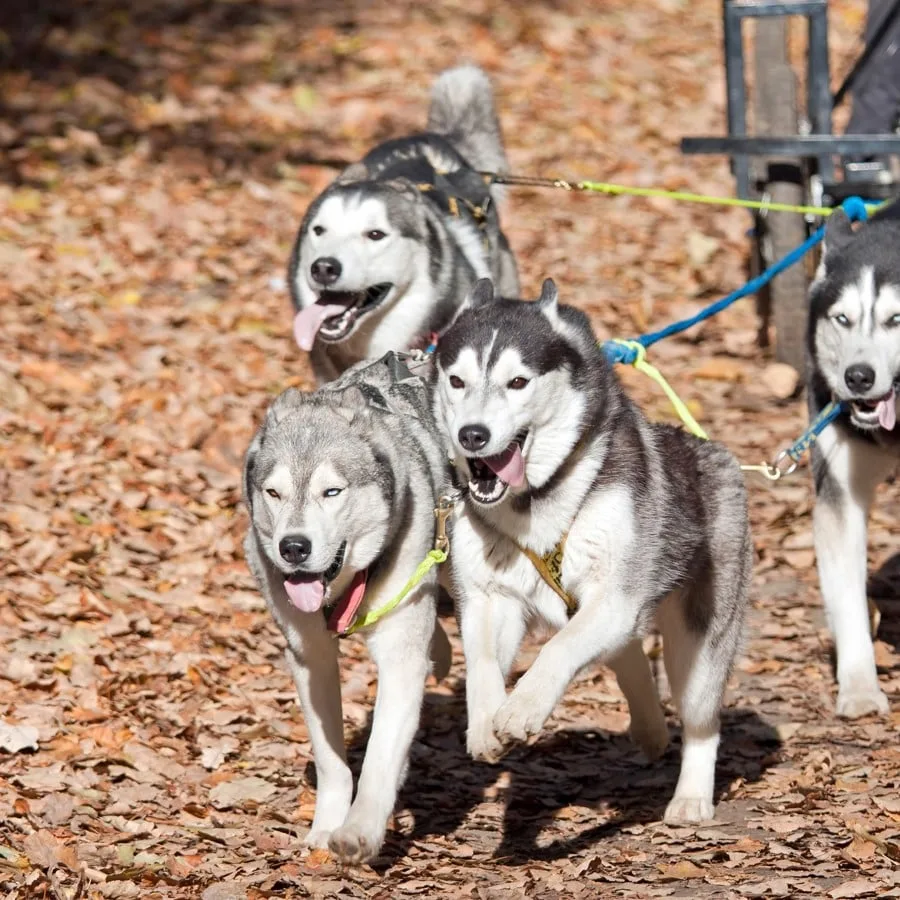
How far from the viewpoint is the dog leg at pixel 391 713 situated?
4.72 metres

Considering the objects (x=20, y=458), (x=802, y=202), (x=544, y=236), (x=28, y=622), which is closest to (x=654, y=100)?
(x=544, y=236)

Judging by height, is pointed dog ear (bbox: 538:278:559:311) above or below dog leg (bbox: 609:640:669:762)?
above

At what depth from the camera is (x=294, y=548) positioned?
Result: 4.67 metres

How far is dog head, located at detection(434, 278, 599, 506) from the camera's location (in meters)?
4.70

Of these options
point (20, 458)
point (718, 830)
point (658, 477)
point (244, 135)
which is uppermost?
point (244, 135)

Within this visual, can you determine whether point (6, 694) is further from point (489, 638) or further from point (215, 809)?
point (489, 638)

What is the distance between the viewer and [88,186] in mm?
12734

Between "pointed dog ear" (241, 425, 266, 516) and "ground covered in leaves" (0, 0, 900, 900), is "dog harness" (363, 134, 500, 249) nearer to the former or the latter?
"ground covered in leaves" (0, 0, 900, 900)

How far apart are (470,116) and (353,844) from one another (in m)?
5.29

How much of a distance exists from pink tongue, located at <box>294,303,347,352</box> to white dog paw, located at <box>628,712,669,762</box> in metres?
2.33

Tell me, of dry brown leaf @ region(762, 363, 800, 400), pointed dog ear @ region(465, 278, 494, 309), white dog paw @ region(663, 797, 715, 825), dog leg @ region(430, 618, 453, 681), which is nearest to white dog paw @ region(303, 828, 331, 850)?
dog leg @ region(430, 618, 453, 681)

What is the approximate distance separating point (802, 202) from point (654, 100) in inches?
208

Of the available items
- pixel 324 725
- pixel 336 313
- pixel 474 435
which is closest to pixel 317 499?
pixel 474 435

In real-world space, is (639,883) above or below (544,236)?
below
